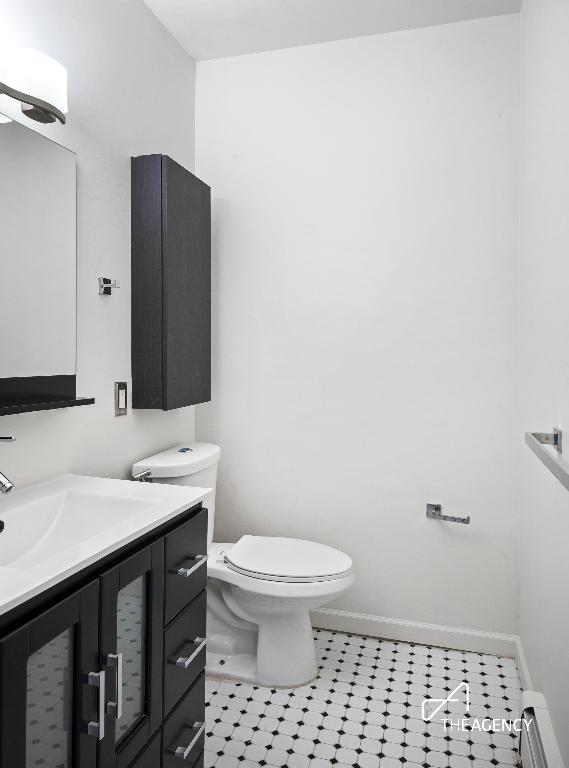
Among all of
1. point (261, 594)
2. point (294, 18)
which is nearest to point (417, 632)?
point (261, 594)

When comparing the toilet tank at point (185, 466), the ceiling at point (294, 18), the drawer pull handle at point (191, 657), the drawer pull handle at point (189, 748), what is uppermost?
the ceiling at point (294, 18)

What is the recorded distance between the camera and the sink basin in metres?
1.20

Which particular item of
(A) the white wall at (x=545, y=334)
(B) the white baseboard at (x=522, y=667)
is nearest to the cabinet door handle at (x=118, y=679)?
(A) the white wall at (x=545, y=334)

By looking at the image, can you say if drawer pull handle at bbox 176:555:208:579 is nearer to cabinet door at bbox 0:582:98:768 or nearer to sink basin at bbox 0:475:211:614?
sink basin at bbox 0:475:211:614

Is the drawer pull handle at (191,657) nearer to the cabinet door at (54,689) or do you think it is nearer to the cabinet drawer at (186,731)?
the cabinet drawer at (186,731)

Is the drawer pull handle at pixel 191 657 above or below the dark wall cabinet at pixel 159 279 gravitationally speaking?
below

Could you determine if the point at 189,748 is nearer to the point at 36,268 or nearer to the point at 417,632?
the point at 417,632

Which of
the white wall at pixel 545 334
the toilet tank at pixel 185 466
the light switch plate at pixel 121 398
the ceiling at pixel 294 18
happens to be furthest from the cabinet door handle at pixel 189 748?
the ceiling at pixel 294 18

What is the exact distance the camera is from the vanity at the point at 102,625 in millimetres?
926

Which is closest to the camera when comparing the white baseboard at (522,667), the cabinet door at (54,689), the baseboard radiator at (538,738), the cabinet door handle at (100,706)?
the cabinet door at (54,689)

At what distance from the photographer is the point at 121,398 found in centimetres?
201

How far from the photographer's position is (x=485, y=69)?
221 cm

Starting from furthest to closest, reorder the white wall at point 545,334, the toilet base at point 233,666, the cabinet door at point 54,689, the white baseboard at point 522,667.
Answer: the toilet base at point 233,666 < the white baseboard at point 522,667 < the white wall at point 545,334 < the cabinet door at point 54,689

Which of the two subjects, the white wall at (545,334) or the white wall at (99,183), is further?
the white wall at (99,183)
